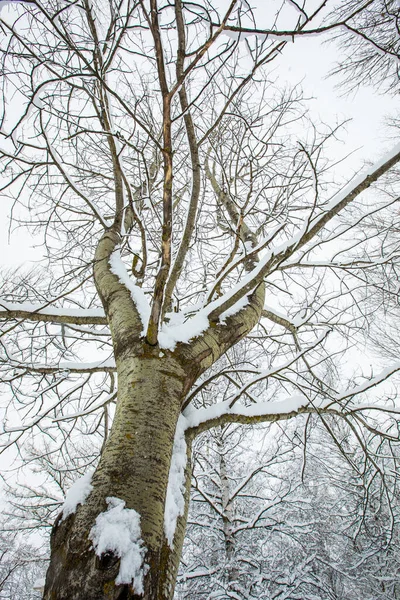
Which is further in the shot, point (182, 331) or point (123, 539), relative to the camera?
point (182, 331)

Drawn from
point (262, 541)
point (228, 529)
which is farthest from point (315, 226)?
point (262, 541)

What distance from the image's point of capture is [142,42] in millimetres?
2078

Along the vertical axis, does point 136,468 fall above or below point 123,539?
above

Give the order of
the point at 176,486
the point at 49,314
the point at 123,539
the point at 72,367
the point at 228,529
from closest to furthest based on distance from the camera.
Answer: the point at 123,539 → the point at 176,486 → the point at 49,314 → the point at 72,367 → the point at 228,529

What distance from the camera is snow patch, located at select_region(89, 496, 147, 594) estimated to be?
0.73 metres

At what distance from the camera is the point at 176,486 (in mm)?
1164

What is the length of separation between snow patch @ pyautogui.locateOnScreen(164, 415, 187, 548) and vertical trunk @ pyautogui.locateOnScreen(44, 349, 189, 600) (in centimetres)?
7

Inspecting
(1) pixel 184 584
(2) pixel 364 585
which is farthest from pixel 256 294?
(2) pixel 364 585

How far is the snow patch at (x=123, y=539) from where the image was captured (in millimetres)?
733

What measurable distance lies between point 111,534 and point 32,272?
3715 mm

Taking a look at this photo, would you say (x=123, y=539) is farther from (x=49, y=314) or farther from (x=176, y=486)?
(x=49, y=314)

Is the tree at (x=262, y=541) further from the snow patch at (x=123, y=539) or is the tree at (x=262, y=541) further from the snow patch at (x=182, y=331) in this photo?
the snow patch at (x=123, y=539)

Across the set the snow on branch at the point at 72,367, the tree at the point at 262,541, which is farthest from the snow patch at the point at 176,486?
the tree at the point at 262,541

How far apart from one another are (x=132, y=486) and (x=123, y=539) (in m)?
0.13
